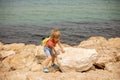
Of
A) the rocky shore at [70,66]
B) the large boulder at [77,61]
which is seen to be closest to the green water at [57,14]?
the rocky shore at [70,66]

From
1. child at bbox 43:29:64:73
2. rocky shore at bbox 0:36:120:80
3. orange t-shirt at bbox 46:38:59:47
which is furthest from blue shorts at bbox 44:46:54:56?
rocky shore at bbox 0:36:120:80

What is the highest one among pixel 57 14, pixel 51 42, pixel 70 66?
pixel 51 42

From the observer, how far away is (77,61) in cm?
839

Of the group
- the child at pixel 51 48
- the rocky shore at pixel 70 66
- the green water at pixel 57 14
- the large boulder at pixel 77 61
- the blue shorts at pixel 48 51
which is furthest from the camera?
the green water at pixel 57 14

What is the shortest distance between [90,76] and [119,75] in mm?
911

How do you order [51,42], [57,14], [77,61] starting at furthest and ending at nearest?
[57,14] < [51,42] < [77,61]

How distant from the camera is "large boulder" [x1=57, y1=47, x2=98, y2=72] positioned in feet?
27.6

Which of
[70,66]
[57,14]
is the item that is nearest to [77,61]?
[70,66]

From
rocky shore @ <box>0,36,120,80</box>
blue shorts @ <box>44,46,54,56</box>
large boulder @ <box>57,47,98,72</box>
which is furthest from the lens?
blue shorts @ <box>44,46,54,56</box>

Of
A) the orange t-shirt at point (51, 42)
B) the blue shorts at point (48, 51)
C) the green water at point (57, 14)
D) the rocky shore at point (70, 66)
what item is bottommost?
the green water at point (57, 14)

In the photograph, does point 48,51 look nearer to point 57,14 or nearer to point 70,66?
point 70,66

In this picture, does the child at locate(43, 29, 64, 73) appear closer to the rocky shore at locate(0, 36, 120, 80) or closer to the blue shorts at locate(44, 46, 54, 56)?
the blue shorts at locate(44, 46, 54, 56)

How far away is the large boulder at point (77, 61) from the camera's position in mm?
8406

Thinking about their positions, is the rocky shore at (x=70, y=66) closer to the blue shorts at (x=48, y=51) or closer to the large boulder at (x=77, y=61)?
the large boulder at (x=77, y=61)
